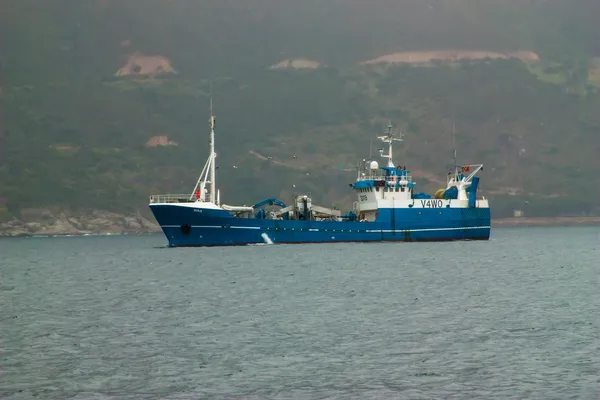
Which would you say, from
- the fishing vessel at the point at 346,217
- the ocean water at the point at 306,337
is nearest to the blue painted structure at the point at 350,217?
the fishing vessel at the point at 346,217

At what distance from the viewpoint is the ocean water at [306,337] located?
26.9 m

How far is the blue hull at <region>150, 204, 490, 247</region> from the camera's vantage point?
351ft

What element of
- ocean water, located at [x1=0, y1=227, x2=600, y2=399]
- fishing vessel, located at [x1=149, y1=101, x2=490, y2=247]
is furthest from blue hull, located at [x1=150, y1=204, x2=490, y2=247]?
ocean water, located at [x1=0, y1=227, x2=600, y2=399]

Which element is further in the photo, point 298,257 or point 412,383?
point 298,257

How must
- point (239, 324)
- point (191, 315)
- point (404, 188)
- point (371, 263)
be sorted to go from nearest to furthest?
1. point (239, 324)
2. point (191, 315)
3. point (371, 263)
4. point (404, 188)

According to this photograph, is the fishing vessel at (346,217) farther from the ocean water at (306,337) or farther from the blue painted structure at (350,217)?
the ocean water at (306,337)

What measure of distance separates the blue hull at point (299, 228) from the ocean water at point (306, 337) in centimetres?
3562

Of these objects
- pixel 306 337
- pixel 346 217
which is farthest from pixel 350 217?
pixel 306 337

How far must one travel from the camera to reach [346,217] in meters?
123

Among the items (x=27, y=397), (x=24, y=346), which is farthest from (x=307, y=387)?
(x=24, y=346)

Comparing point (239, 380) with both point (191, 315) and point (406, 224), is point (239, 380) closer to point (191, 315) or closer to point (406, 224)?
point (191, 315)

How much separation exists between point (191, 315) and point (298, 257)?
5600 centimetres

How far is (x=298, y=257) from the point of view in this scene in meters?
101

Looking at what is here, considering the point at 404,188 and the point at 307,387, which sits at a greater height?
the point at 404,188
